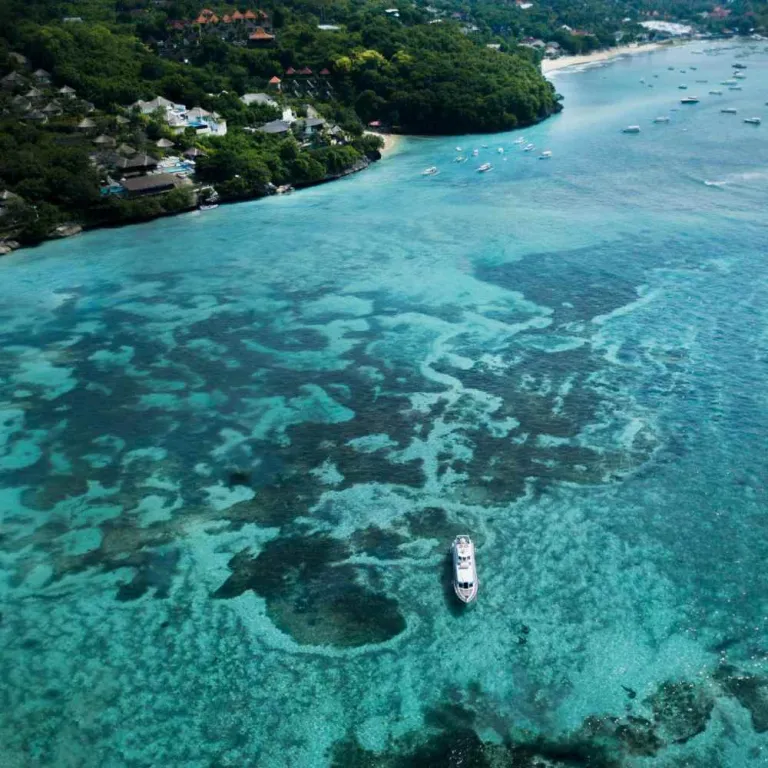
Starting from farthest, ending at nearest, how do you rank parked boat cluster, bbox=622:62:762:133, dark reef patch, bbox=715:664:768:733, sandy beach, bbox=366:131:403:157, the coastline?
1. parked boat cluster, bbox=622:62:762:133
2. sandy beach, bbox=366:131:403:157
3. the coastline
4. dark reef patch, bbox=715:664:768:733

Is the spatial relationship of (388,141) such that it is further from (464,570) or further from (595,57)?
(595,57)

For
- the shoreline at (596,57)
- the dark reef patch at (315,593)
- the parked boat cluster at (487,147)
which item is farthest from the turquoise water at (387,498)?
the shoreline at (596,57)

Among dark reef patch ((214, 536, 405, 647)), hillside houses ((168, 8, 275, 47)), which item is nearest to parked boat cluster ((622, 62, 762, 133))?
hillside houses ((168, 8, 275, 47))

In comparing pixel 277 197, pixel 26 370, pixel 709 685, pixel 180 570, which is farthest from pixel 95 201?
pixel 709 685

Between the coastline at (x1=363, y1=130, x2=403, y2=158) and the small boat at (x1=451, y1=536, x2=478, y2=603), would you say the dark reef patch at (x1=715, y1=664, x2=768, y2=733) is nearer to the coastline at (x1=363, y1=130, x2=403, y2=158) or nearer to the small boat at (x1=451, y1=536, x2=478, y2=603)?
the small boat at (x1=451, y1=536, x2=478, y2=603)

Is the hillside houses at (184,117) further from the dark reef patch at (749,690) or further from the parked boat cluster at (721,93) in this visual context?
the dark reef patch at (749,690)

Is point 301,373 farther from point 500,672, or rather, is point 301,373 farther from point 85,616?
point 500,672

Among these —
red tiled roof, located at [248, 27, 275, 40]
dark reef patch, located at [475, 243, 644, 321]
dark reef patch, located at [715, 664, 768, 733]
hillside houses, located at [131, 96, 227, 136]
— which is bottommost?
dark reef patch, located at [475, 243, 644, 321]

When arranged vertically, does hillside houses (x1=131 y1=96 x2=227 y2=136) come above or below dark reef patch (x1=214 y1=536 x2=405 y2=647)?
above
